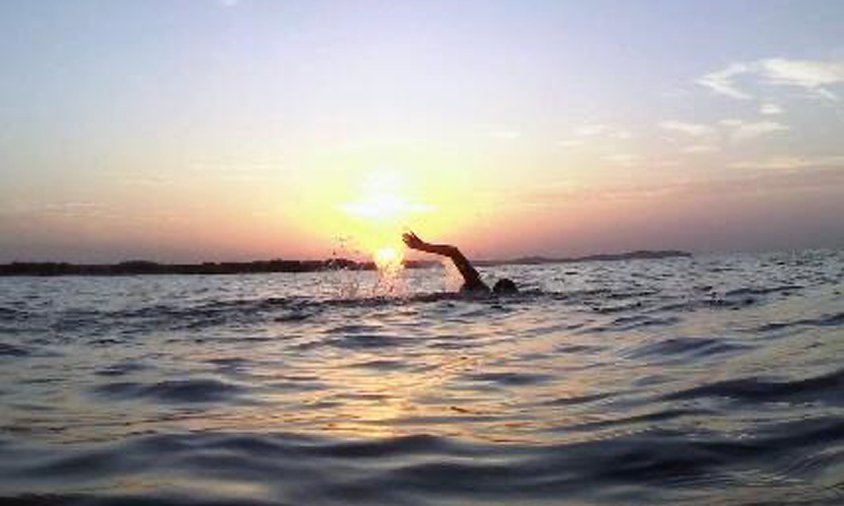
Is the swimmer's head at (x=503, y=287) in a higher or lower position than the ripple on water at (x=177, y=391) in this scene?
higher

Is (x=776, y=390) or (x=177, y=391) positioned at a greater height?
(x=776, y=390)

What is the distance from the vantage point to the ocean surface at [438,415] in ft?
13.9

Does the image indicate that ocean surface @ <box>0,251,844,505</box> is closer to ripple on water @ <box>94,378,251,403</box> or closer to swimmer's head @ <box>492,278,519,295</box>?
ripple on water @ <box>94,378,251,403</box>

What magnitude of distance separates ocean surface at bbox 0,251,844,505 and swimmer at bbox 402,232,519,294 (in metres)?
7.85

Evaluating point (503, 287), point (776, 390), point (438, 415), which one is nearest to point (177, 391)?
point (438, 415)

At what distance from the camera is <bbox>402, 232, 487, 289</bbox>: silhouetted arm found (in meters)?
21.6

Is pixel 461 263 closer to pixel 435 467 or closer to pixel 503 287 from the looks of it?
pixel 503 287

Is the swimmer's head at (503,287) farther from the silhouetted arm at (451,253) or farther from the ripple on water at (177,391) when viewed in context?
the ripple on water at (177,391)

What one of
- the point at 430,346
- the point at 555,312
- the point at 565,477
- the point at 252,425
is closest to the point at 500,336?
the point at 430,346

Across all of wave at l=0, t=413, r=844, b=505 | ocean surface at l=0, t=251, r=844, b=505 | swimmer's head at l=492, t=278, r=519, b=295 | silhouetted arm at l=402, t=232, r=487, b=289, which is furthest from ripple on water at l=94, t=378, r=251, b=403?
swimmer's head at l=492, t=278, r=519, b=295

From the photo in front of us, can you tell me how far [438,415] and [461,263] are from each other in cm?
1687

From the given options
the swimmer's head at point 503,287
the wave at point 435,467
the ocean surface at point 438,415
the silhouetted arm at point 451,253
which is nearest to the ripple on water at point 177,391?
the ocean surface at point 438,415

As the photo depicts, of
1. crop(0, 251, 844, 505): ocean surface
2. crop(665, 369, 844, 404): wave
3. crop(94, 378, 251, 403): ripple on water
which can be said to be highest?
crop(665, 369, 844, 404): wave

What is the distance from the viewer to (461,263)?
23.2 metres
